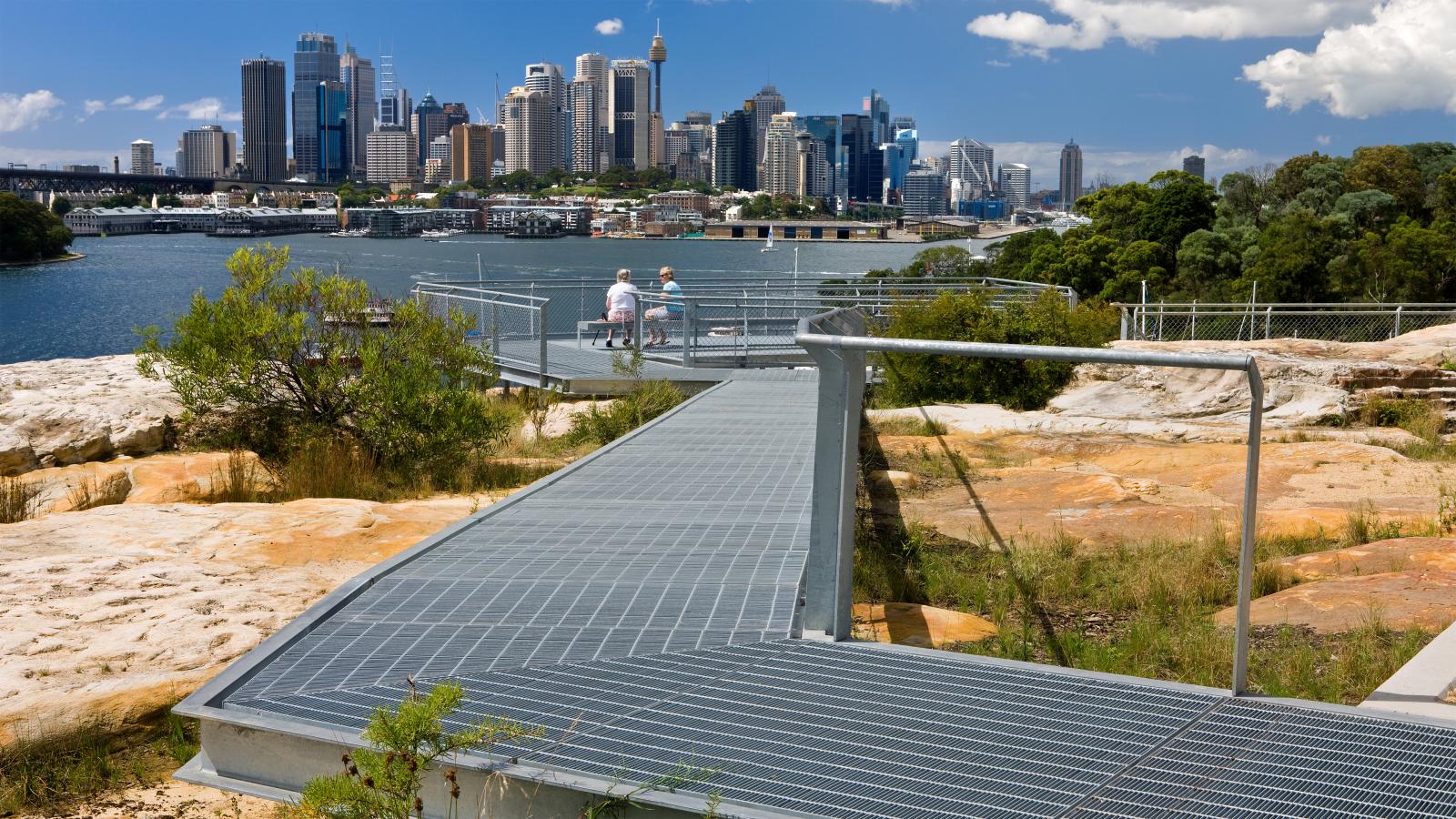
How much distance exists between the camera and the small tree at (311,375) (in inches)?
449

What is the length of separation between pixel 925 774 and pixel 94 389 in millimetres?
11794

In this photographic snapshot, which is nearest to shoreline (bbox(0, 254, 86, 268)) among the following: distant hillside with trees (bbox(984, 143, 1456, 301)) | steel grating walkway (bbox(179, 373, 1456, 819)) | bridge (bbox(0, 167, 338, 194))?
bridge (bbox(0, 167, 338, 194))

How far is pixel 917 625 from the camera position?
6406 mm

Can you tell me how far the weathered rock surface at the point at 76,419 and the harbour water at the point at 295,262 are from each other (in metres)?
10.7

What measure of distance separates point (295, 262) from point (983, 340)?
80525 millimetres

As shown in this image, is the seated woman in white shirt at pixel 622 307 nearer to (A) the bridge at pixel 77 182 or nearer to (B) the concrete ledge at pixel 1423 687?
(B) the concrete ledge at pixel 1423 687

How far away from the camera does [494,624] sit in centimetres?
541

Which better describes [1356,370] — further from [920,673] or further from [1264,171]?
[1264,171]

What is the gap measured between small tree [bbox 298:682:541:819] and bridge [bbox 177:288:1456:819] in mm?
302

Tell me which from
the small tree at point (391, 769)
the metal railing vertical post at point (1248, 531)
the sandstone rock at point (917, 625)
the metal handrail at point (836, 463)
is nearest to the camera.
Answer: the small tree at point (391, 769)

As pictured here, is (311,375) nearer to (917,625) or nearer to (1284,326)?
(917,625)

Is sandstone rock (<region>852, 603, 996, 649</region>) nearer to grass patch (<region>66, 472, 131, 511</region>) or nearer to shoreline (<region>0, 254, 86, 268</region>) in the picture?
grass patch (<region>66, 472, 131, 511</region>)

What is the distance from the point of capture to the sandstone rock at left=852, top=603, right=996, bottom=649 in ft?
20.2

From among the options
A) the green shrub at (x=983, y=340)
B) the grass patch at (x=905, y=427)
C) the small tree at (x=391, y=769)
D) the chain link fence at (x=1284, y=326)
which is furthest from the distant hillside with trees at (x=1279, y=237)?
the small tree at (x=391, y=769)
